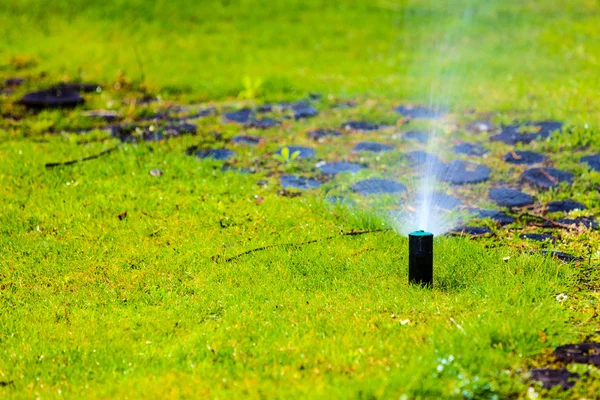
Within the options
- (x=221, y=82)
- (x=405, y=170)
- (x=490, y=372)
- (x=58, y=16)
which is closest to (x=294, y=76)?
(x=221, y=82)

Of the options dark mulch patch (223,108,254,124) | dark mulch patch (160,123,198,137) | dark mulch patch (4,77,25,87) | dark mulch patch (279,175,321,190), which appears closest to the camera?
dark mulch patch (279,175,321,190)

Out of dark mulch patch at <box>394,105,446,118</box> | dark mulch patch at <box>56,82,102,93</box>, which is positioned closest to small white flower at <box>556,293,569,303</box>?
dark mulch patch at <box>394,105,446,118</box>

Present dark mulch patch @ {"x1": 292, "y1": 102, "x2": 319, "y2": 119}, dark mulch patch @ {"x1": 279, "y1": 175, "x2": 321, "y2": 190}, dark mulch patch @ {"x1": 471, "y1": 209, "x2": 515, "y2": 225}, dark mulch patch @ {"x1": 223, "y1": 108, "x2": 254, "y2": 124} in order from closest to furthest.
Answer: dark mulch patch @ {"x1": 471, "y1": 209, "x2": 515, "y2": 225} < dark mulch patch @ {"x1": 279, "y1": 175, "x2": 321, "y2": 190} < dark mulch patch @ {"x1": 223, "y1": 108, "x2": 254, "y2": 124} < dark mulch patch @ {"x1": 292, "y1": 102, "x2": 319, "y2": 119}

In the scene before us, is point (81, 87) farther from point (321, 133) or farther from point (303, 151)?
point (303, 151)

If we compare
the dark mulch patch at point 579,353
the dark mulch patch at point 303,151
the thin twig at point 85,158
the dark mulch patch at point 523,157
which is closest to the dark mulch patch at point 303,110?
the dark mulch patch at point 303,151

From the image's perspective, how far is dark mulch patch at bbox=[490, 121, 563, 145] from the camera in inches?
363

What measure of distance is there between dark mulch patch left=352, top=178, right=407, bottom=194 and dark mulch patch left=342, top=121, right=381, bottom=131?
81.5 inches

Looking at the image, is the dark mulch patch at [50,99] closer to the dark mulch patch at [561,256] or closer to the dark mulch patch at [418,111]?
the dark mulch patch at [418,111]

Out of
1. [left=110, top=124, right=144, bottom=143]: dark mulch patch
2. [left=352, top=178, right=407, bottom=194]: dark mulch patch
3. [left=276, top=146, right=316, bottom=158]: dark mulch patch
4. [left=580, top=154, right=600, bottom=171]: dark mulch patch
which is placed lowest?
[left=352, top=178, right=407, bottom=194]: dark mulch patch

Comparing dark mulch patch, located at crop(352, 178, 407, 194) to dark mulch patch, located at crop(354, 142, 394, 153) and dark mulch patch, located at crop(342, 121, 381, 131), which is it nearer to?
dark mulch patch, located at crop(354, 142, 394, 153)

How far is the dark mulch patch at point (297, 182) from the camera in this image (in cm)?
797

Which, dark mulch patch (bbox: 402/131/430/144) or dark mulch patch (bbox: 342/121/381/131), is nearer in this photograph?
dark mulch patch (bbox: 402/131/430/144)

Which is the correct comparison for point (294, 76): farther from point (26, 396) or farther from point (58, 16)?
point (26, 396)

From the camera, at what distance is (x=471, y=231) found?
6.70 m
